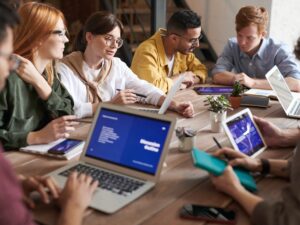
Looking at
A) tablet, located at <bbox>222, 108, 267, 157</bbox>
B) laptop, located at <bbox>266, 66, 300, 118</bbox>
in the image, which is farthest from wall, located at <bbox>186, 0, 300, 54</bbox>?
tablet, located at <bbox>222, 108, 267, 157</bbox>

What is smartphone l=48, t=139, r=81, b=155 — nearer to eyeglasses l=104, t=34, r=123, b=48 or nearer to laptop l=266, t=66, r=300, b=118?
eyeglasses l=104, t=34, r=123, b=48

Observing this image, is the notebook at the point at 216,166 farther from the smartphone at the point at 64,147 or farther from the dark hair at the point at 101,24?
the dark hair at the point at 101,24

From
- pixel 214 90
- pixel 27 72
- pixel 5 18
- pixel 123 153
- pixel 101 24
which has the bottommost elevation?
pixel 214 90

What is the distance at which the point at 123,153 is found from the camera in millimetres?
1319

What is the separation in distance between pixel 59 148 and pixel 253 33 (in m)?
1.75

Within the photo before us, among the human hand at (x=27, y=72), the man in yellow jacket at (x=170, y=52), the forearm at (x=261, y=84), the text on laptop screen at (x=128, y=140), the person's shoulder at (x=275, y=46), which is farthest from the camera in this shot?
the person's shoulder at (x=275, y=46)

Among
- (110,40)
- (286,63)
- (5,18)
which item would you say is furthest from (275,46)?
(5,18)

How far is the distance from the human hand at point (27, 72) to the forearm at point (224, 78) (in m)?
1.43

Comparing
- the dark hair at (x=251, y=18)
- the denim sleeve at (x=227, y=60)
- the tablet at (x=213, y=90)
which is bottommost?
the tablet at (x=213, y=90)

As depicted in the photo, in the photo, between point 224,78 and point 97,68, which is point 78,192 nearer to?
point 97,68

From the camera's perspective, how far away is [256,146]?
5.11ft

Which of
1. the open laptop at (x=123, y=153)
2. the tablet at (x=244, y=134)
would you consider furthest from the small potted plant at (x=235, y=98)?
the open laptop at (x=123, y=153)

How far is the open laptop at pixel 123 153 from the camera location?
1.23 m

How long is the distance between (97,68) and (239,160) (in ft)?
4.21
